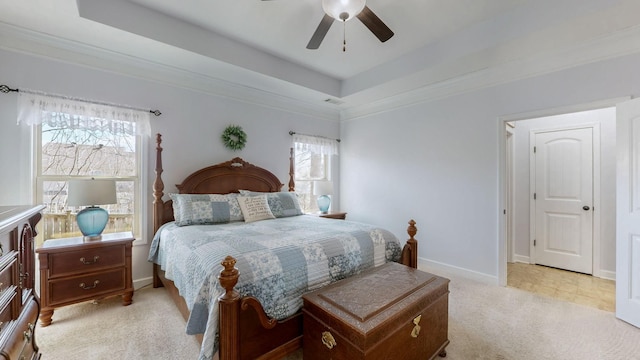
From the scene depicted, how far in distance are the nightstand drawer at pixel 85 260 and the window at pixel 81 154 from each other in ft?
2.00

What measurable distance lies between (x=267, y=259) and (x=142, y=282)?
220 centimetres

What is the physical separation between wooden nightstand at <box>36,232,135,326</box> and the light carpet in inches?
6.9

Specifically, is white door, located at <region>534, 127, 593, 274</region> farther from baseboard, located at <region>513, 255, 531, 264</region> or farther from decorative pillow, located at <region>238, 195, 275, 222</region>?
decorative pillow, located at <region>238, 195, 275, 222</region>

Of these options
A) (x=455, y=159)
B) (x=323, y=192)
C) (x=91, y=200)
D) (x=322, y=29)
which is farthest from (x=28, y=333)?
(x=455, y=159)

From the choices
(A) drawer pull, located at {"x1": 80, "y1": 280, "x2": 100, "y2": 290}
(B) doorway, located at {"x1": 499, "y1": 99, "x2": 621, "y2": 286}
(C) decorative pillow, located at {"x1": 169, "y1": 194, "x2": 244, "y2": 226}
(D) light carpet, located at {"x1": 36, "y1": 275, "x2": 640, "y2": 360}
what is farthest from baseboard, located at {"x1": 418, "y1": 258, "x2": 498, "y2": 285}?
(A) drawer pull, located at {"x1": 80, "y1": 280, "x2": 100, "y2": 290}

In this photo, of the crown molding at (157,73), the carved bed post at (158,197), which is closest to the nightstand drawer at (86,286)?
the carved bed post at (158,197)

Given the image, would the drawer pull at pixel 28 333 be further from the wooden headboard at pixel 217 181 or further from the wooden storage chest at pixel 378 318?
the wooden headboard at pixel 217 181

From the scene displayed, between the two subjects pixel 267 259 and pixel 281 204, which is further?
pixel 281 204

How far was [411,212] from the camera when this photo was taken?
4.04 meters

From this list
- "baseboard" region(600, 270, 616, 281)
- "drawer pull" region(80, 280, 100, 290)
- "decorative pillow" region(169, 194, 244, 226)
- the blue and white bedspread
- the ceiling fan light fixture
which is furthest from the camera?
"baseboard" region(600, 270, 616, 281)

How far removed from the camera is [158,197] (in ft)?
10.1

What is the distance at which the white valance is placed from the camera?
4.53 meters

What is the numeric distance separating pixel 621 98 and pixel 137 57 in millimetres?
→ 4959

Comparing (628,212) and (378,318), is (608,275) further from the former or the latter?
(378,318)
